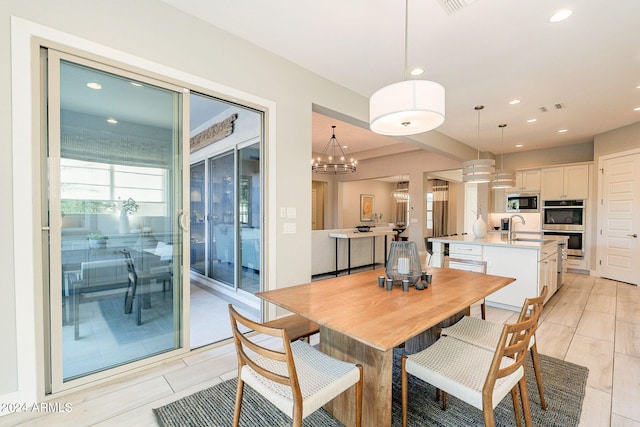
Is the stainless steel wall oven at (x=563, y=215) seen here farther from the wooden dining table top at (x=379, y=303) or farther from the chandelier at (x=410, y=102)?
the chandelier at (x=410, y=102)

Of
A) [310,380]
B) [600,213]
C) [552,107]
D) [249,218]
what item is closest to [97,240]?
[310,380]

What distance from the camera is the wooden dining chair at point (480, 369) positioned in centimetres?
125

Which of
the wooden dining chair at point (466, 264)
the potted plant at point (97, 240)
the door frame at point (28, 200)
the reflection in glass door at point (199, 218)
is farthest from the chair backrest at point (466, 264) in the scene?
the reflection in glass door at point (199, 218)

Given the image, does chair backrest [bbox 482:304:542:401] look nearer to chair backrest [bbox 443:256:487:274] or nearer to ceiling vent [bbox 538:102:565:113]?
chair backrest [bbox 443:256:487:274]

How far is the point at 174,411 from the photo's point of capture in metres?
1.75

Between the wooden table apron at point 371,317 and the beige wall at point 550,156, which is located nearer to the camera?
the wooden table apron at point 371,317

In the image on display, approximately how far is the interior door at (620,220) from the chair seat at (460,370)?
5.63 meters

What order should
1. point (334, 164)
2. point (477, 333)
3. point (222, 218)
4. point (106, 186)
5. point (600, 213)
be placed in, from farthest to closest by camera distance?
1. point (334, 164)
2. point (600, 213)
3. point (222, 218)
4. point (106, 186)
5. point (477, 333)

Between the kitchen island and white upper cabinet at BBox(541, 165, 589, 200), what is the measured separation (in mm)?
2837

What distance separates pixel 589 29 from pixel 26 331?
4751 millimetres

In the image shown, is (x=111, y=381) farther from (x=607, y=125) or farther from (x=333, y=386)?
(x=607, y=125)

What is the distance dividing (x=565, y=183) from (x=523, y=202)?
84 centimetres

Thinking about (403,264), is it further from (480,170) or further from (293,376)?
(480,170)

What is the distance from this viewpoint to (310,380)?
1336 mm
